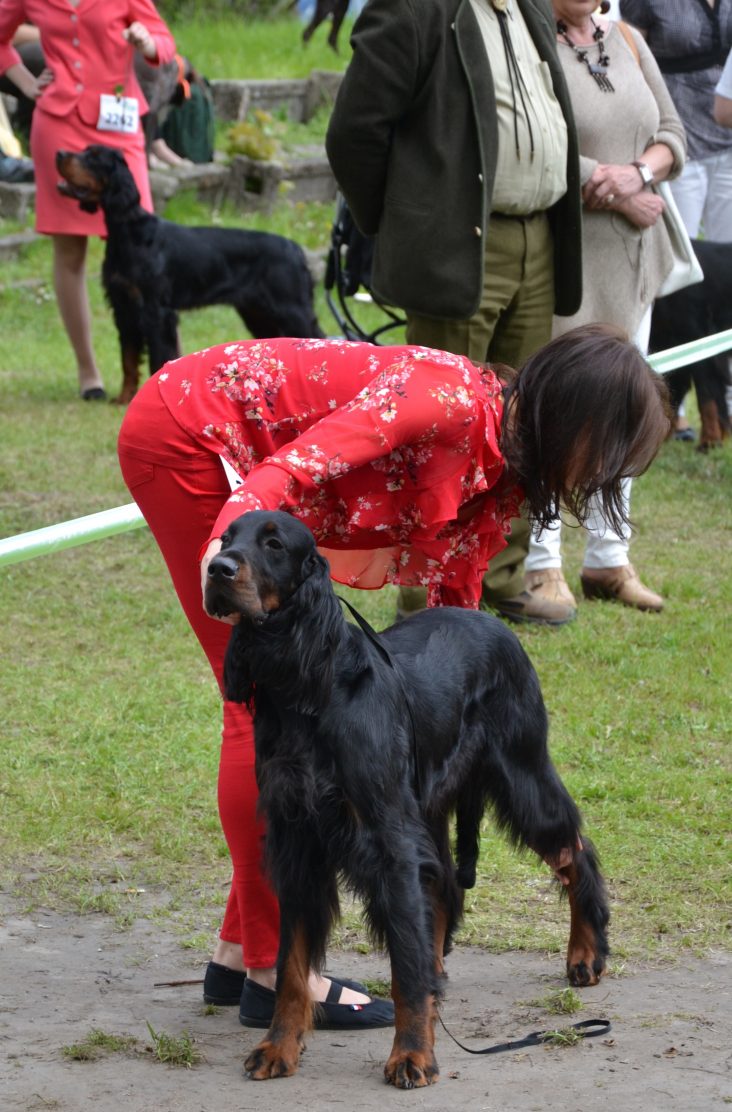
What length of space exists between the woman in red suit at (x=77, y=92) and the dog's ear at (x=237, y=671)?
6481mm

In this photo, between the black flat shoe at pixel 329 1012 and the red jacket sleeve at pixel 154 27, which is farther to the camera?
the red jacket sleeve at pixel 154 27

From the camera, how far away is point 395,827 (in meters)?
2.84

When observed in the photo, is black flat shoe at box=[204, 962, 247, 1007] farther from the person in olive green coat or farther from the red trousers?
the person in olive green coat

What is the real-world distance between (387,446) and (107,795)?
2.05 metres

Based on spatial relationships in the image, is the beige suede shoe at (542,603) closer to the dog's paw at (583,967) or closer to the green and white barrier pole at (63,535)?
the green and white barrier pole at (63,535)

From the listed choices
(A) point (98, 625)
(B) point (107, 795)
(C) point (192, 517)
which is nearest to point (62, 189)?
(A) point (98, 625)

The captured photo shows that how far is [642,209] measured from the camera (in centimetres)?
568

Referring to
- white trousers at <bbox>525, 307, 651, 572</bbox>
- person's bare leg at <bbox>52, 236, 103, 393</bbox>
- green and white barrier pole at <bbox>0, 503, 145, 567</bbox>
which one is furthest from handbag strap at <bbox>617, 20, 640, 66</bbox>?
person's bare leg at <bbox>52, 236, 103, 393</bbox>

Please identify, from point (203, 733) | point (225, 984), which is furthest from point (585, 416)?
point (203, 733)

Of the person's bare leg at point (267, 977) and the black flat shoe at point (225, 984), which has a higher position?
the person's bare leg at point (267, 977)

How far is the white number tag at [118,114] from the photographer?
8.69 meters

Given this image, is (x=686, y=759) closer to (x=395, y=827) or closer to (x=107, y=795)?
(x=107, y=795)

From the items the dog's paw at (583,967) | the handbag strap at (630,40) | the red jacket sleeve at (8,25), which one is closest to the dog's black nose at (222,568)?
the dog's paw at (583,967)

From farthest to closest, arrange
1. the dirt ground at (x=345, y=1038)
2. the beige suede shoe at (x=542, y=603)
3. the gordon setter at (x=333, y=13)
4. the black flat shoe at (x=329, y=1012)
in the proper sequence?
the beige suede shoe at (x=542, y=603), the gordon setter at (x=333, y=13), the black flat shoe at (x=329, y=1012), the dirt ground at (x=345, y=1038)
